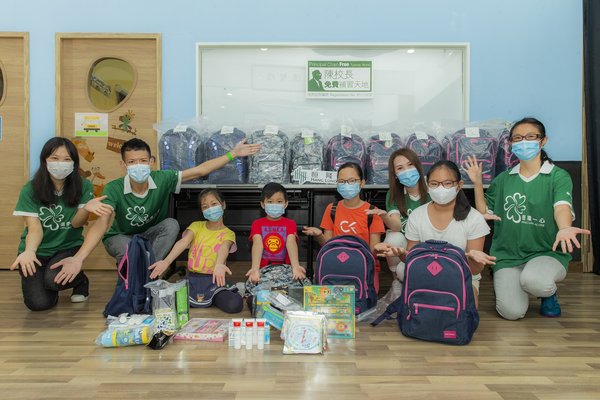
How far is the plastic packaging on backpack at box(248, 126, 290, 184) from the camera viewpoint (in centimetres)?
393

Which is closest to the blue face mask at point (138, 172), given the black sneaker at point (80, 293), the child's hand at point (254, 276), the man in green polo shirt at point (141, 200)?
the man in green polo shirt at point (141, 200)

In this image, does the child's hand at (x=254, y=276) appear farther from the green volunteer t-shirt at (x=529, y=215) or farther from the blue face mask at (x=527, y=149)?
the blue face mask at (x=527, y=149)

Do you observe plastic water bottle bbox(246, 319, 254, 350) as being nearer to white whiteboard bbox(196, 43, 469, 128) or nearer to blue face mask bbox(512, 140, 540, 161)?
blue face mask bbox(512, 140, 540, 161)

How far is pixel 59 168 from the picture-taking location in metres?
2.91

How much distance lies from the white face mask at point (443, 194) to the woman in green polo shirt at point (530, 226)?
1.40 ft

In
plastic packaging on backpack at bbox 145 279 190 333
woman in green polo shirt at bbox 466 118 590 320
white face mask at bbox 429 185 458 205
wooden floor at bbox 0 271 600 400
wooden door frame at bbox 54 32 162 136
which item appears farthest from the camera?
wooden door frame at bbox 54 32 162 136

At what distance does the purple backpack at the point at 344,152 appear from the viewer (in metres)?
3.95

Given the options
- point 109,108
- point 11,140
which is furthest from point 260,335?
point 11,140

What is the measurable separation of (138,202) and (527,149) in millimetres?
2430

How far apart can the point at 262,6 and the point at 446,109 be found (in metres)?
1.90

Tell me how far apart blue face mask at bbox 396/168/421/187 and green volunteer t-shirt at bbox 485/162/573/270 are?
52 cm

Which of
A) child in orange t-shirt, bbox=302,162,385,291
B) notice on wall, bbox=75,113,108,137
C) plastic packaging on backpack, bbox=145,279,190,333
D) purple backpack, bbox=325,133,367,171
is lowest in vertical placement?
plastic packaging on backpack, bbox=145,279,190,333

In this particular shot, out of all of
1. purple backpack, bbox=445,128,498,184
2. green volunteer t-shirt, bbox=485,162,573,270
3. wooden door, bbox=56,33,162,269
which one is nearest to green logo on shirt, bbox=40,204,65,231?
wooden door, bbox=56,33,162,269

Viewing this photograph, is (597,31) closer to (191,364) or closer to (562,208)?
(562,208)
